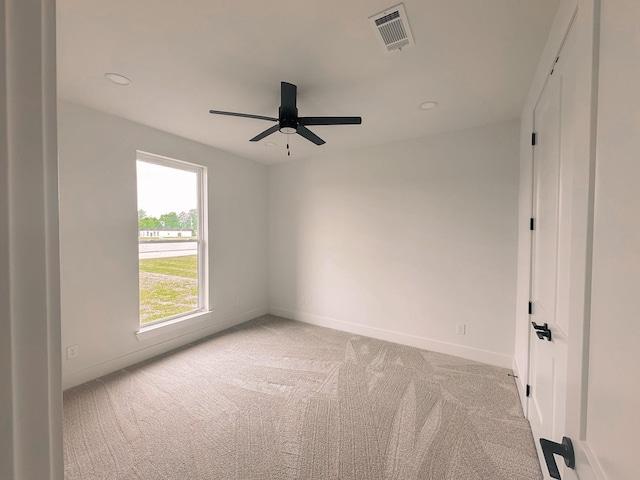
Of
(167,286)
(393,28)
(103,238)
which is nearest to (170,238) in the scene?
(167,286)

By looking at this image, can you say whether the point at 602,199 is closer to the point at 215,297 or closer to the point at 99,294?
the point at 99,294

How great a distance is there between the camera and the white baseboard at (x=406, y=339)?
3074 millimetres

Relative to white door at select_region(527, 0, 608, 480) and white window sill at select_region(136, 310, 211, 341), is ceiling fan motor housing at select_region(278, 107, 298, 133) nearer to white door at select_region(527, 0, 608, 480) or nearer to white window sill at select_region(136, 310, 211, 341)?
white door at select_region(527, 0, 608, 480)

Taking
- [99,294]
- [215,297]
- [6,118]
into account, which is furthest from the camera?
[215,297]

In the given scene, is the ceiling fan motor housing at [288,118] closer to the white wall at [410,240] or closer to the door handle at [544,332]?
the white wall at [410,240]

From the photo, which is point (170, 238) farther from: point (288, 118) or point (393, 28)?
point (393, 28)

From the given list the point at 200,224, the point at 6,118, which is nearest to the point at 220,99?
the point at 200,224

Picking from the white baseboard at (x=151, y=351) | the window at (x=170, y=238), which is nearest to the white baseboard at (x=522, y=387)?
the white baseboard at (x=151, y=351)

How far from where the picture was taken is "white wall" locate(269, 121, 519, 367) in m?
3.05

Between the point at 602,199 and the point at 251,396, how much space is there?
2681 millimetres

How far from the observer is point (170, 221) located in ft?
11.5

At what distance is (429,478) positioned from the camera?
1.69 metres

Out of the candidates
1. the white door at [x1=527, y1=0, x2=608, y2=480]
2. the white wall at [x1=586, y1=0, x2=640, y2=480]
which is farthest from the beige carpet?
the white wall at [x1=586, y1=0, x2=640, y2=480]

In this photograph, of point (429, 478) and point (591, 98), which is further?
point (429, 478)
